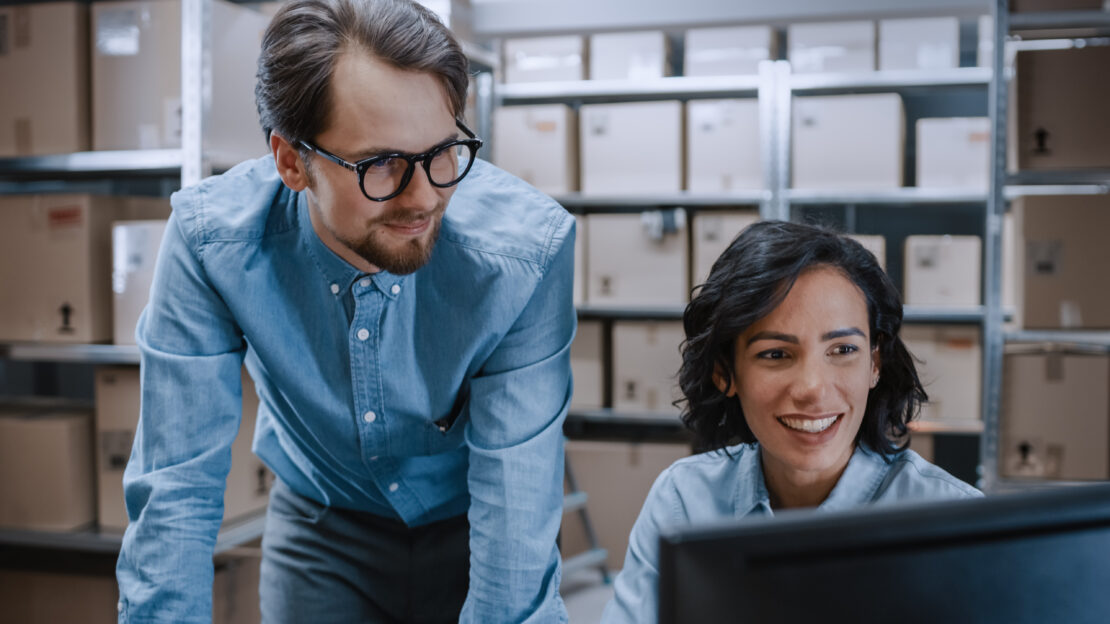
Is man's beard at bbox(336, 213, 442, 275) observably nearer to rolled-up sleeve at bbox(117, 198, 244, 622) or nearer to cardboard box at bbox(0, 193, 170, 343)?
rolled-up sleeve at bbox(117, 198, 244, 622)

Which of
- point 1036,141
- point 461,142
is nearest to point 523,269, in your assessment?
point 461,142

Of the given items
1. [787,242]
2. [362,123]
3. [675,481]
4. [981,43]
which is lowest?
[675,481]

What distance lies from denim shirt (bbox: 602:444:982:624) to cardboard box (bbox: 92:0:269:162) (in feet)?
4.45

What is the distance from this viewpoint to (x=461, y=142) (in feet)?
3.04

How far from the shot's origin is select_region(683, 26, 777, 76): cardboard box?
128 inches

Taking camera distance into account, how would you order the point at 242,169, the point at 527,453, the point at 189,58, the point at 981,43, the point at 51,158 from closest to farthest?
the point at 527,453 < the point at 242,169 < the point at 189,58 < the point at 51,158 < the point at 981,43

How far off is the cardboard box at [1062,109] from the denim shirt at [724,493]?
1.67m

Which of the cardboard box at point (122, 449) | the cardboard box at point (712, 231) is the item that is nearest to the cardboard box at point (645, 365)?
the cardboard box at point (712, 231)

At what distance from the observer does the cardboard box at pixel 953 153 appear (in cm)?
304

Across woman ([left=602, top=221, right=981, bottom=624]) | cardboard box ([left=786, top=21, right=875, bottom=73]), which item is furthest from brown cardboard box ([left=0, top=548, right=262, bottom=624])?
cardboard box ([left=786, top=21, right=875, bottom=73])

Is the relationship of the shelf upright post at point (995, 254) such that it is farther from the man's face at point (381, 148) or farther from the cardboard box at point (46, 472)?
the cardboard box at point (46, 472)

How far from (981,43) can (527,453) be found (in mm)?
2877

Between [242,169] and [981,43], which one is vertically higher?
[981,43]

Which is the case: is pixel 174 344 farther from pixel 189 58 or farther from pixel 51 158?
pixel 51 158
